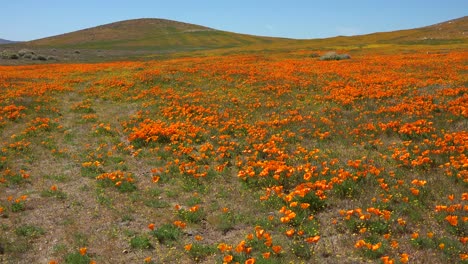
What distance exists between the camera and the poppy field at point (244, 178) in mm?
7598

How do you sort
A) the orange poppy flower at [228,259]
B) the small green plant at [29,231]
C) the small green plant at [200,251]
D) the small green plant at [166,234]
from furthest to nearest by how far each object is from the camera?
the small green plant at [29,231]
the small green plant at [166,234]
the small green plant at [200,251]
the orange poppy flower at [228,259]

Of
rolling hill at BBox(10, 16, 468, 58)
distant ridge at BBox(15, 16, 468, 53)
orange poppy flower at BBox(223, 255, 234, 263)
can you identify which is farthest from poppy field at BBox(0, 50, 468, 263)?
rolling hill at BBox(10, 16, 468, 58)

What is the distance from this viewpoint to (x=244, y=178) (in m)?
10.8

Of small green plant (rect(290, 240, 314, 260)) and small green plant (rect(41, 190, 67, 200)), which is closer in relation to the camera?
small green plant (rect(290, 240, 314, 260))

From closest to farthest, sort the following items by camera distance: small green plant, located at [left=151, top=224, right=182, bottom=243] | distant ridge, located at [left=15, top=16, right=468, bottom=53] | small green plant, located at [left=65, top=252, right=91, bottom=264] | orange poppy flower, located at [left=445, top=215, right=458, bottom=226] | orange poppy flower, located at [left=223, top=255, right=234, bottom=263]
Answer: orange poppy flower, located at [left=223, top=255, right=234, bottom=263]
orange poppy flower, located at [left=445, top=215, right=458, bottom=226]
small green plant, located at [left=65, top=252, right=91, bottom=264]
small green plant, located at [left=151, top=224, right=182, bottom=243]
distant ridge, located at [left=15, top=16, right=468, bottom=53]

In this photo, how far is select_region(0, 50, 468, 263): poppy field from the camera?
299 inches

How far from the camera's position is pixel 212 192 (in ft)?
34.8

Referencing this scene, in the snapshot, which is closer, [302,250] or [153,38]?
Answer: [302,250]

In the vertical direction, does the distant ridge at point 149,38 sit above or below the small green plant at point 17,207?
above

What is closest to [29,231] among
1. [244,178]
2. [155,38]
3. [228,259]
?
[228,259]

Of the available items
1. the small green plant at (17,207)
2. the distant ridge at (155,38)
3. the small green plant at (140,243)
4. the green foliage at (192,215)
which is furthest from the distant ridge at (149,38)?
the small green plant at (140,243)

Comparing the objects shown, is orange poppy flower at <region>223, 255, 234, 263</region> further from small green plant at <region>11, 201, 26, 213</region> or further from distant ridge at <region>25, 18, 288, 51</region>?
distant ridge at <region>25, 18, 288, 51</region>

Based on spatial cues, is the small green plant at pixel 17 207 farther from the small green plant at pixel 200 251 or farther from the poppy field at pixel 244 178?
the small green plant at pixel 200 251

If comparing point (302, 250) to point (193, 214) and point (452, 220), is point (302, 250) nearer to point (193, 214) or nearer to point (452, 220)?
point (452, 220)
